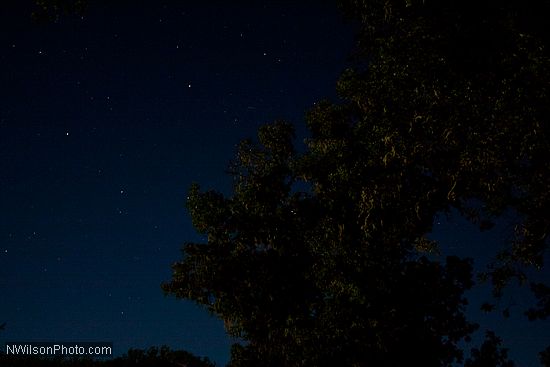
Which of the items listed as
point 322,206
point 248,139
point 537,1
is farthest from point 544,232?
point 248,139

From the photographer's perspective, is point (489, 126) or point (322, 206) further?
point (322, 206)

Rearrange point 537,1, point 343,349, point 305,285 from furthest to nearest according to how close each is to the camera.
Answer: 1. point 305,285
2. point 343,349
3. point 537,1

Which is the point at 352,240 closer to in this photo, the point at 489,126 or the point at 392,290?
the point at 392,290

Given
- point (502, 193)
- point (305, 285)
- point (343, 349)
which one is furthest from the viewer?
point (305, 285)

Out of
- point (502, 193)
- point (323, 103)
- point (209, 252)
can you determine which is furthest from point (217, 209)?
point (502, 193)

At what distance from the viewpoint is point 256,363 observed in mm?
23391

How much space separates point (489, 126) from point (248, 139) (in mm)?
12806

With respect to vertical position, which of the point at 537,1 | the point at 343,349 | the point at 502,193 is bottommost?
the point at 343,349

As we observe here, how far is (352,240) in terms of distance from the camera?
20.7 meters

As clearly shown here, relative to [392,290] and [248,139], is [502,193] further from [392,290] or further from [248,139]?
[248,139]

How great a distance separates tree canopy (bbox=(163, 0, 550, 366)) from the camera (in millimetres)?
11648

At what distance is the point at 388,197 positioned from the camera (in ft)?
49.7

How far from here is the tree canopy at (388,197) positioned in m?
11.6

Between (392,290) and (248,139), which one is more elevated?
(248,139)
